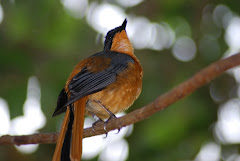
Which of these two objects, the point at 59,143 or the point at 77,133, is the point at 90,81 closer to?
Result: the point at 77,133

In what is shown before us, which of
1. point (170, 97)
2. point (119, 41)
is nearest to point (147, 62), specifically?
point (119, 41)

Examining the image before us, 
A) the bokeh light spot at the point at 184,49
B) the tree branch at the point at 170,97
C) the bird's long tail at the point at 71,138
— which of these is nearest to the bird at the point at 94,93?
the bird's long tail at the point at 71,138

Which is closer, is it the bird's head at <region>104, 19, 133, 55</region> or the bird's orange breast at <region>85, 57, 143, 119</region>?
the bird's orange breast at <region>85, 57, 143, 119</region>

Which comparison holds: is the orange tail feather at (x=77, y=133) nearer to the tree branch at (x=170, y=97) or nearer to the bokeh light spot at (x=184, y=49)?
the tree branch at (x=170, y=97)

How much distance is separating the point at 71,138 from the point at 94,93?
762 millimetres

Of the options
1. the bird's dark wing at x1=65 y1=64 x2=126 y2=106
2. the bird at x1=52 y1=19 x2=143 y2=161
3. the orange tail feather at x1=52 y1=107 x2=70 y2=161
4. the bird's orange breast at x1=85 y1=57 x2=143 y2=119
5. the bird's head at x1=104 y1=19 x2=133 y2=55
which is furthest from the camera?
the bird's head at x1=104 y1=19 x2=133 y2=55

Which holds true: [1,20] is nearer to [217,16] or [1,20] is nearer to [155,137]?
[155,137]

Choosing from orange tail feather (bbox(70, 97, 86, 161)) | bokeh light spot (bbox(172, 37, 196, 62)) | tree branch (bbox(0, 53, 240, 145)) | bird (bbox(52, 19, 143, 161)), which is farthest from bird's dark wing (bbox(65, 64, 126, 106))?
bokeh light spot (bbox(172, 37, 196, 62))

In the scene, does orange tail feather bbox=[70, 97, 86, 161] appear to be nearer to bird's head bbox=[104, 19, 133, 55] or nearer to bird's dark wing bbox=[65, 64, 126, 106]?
bird's dark wing bbox=[65, 64, 126, 106]

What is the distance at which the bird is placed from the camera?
3.14 m

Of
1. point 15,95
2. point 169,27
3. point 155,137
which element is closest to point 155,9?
point 169,27

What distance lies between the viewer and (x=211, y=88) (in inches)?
211

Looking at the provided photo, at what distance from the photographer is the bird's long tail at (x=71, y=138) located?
302 cm

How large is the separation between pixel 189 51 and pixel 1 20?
2.56 m
